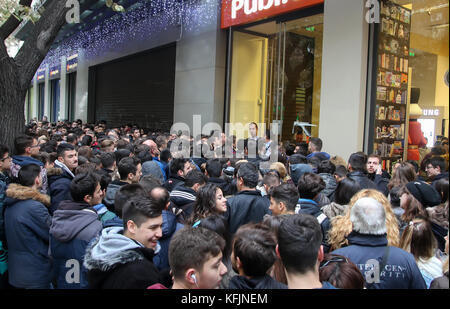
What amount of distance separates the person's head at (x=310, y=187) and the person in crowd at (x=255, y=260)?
1.79 m

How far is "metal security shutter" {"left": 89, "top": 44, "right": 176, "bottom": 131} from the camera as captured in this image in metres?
16.4

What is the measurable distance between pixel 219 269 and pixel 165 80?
592 inches

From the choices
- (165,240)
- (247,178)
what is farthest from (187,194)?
(165,240)

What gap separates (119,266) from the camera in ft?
7.50

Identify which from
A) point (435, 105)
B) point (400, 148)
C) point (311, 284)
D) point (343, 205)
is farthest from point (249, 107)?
point (311, 284)

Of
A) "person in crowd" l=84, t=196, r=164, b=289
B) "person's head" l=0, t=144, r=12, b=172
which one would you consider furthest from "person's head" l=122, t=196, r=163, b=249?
"person's head" l=0, t=144, r=12, b=172

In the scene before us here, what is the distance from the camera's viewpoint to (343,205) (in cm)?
399

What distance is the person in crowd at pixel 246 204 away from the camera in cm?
420

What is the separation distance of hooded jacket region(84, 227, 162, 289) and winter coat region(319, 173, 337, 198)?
10.5ft

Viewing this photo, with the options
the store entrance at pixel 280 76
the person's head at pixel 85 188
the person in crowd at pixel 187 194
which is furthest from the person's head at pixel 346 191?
the store entrance at pixel 280 76

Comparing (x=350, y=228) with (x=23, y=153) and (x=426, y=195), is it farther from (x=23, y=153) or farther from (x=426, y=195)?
(x=23, y=153)

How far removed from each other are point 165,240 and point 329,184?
105 inches

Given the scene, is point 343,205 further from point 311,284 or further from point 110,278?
point 110,278

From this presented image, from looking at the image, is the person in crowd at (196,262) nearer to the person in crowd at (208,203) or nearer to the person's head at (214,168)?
the person in crowd at (208,203)
